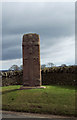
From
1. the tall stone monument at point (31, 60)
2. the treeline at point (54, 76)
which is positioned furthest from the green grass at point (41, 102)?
the treeline at point (54, 76)

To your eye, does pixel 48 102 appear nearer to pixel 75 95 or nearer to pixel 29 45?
pixel 75 95

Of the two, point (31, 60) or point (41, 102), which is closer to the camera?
point (41, 102)

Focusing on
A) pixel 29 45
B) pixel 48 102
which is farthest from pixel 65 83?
pixel 48 102

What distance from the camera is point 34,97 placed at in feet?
25.6

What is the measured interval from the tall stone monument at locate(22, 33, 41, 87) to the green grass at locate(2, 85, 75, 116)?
1.69 m

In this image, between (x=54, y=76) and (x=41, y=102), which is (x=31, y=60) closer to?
(x=41, y=102)

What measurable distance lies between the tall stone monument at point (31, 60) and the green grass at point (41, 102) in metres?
1.69

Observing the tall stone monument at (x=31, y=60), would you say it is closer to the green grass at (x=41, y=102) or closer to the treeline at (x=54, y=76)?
the green grass at (x=41, y=102)

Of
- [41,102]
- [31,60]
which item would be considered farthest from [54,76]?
[41,102]

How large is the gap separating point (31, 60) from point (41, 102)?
3885 millimetres

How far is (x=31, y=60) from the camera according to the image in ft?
33.4

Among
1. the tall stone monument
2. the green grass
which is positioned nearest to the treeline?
the tall stone monument

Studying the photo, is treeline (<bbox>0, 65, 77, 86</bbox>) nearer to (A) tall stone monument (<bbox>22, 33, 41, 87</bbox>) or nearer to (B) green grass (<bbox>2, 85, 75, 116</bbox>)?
(A) tall stone monument (<bbox>22, 33, 41, 87</bbox>)

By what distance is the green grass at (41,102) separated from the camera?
20.6 feet
